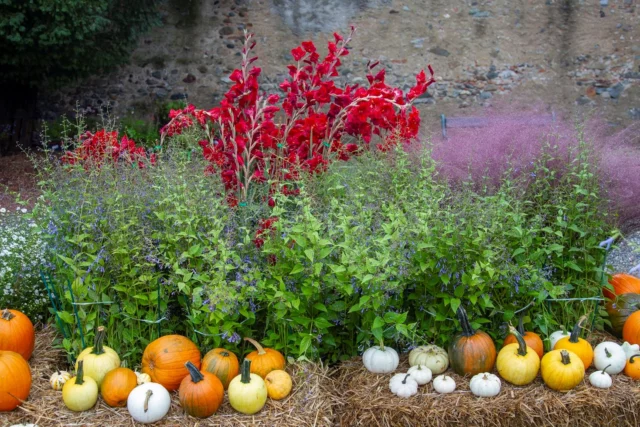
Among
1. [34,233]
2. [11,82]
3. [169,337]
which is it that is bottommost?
[11,82]

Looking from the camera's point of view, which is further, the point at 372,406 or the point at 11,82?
the point at 11,82

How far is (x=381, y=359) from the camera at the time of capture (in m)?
2.72

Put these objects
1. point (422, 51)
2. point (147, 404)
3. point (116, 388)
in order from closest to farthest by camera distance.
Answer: point (147, 404), point (116, 388), point (422, 51)

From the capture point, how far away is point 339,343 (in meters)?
2.97

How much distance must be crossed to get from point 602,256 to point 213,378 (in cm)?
186

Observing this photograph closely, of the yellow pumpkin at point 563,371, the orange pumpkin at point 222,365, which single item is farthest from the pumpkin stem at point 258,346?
the yellow pumpkin at point 563,371

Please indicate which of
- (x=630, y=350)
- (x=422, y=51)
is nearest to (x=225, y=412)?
(x=630, y=350)

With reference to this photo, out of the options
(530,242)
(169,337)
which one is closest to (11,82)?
(169,337)

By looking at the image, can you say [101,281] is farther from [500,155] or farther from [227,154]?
[500,155]

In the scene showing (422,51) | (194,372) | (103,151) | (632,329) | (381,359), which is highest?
(103,151)

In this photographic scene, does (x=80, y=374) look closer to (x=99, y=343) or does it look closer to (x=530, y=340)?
(x=99, y=343)

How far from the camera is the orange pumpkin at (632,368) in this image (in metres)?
2.78

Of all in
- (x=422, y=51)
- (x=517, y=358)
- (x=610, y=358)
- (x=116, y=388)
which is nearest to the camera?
(x=116, y=388)

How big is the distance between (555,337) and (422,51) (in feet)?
28.6
